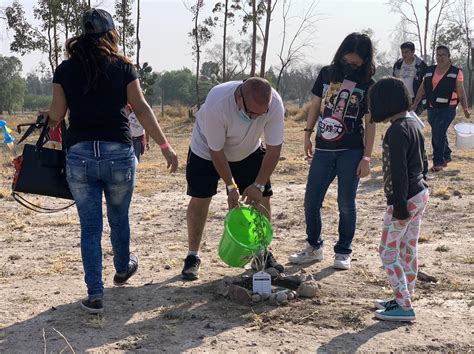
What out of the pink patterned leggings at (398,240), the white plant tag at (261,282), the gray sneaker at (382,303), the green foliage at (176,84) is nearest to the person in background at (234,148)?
the white plant tag at (261,282)

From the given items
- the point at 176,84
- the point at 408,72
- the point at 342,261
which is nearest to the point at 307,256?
the point at 342,261

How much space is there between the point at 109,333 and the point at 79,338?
0.56 ft

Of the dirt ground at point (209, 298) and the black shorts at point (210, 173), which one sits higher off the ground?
the black shorts at point (210, 173)

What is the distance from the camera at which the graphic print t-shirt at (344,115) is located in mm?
4535

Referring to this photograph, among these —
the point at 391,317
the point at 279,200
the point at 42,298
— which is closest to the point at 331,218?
the point at 279,200

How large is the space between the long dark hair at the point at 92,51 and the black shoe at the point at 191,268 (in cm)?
162

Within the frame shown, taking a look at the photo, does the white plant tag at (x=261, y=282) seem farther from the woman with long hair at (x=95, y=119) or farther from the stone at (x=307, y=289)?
the woman with long hair at (x=95, y=119)

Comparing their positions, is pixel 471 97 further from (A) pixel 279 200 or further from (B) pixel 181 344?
(B) pixel 181 344

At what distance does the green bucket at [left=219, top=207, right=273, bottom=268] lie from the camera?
12.9ft

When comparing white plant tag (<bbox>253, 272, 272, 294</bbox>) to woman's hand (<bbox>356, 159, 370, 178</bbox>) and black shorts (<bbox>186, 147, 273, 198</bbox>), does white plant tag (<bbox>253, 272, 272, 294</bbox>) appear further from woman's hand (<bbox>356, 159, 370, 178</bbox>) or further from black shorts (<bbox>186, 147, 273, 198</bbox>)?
woman's hand (<bbox>356, 159, 370, 178</bbox>)

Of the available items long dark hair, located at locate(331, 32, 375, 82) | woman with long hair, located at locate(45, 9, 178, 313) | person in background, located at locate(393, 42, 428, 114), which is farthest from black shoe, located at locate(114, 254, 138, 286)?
person in background, located at locate(393, 42, 428, 114)

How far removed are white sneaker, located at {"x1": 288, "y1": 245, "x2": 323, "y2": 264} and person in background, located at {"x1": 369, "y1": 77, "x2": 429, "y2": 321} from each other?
125 centimetres

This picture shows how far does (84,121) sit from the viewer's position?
3.54 meters

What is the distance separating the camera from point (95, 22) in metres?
3.55
